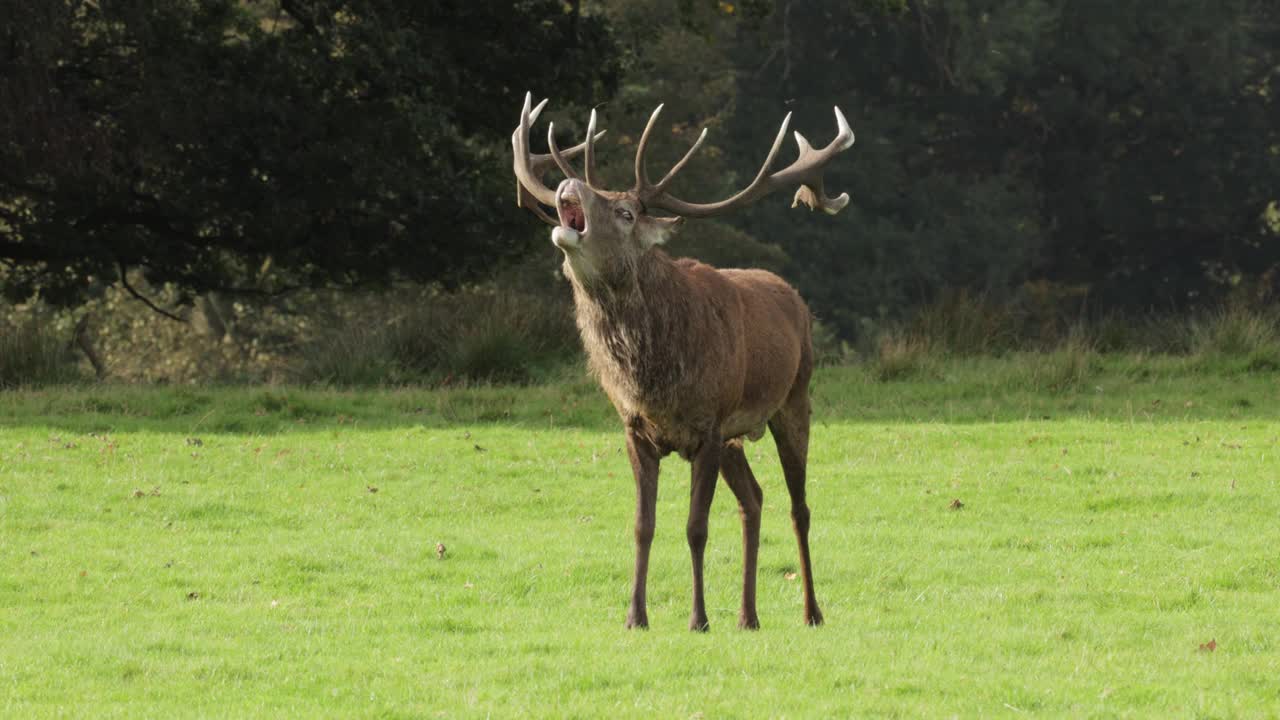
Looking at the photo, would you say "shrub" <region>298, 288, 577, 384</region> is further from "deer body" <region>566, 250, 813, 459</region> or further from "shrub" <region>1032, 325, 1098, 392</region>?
"deer body" <region>566, 250, 813, 459</region>

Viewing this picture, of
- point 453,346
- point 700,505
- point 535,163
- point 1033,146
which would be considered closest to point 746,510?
point 700,505

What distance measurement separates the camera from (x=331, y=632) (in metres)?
8.91

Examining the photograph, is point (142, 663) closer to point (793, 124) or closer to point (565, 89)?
point (565, 89)

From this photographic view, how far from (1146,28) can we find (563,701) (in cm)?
4031

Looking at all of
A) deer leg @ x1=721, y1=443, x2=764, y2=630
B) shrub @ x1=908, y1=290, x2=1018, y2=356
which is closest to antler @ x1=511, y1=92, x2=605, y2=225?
deer leg @ x1=721, y1=443, x2=764, y2=630

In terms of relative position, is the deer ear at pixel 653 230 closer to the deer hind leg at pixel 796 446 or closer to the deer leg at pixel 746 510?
the deer leg at pixel 746 510

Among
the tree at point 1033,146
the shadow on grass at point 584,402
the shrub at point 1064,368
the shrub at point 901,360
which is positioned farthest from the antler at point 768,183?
the tree at point 1033,146

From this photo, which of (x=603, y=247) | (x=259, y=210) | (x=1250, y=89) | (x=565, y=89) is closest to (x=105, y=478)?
(x=603, y=247)

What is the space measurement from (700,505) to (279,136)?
15.0 meters

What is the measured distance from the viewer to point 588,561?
10.8 m

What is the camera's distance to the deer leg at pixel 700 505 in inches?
340

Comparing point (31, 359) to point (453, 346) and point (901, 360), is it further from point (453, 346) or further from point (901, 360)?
point (901, 360)

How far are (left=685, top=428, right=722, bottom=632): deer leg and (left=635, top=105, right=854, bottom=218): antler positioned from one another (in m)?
1.12

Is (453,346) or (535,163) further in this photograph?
(453,346)
